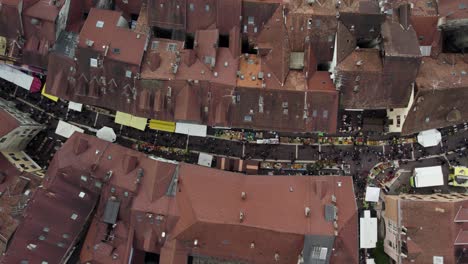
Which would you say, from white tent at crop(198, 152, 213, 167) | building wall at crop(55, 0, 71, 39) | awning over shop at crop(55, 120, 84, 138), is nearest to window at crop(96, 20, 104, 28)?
building wall at crop(55, 0, 71, 39)

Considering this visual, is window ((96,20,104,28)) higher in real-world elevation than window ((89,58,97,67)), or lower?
higher

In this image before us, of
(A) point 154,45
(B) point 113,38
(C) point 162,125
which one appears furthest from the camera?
(C) point 162,125

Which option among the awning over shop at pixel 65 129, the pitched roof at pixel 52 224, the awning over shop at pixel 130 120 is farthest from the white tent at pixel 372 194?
the awning over shop at pixel 65 129

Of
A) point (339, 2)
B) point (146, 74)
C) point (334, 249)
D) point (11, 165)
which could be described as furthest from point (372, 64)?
point (11, 165)

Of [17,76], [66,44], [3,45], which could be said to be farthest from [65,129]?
[3,45]

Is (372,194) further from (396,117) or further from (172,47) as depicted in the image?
(172,47)

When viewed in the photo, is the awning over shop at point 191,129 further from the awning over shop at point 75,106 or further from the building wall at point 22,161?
the building wall at point 22,161

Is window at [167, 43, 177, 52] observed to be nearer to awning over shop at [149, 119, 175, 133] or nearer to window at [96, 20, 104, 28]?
window at [96, 20, 104, 28]
